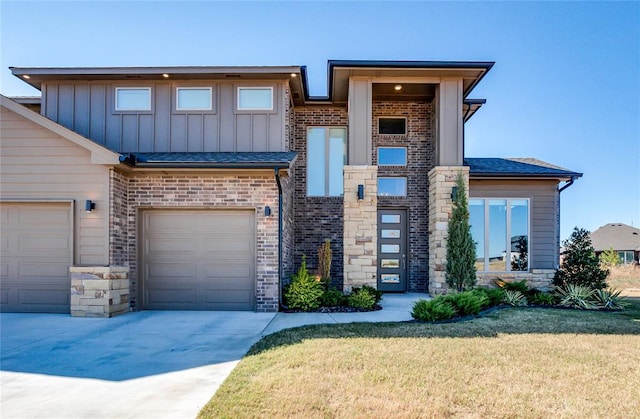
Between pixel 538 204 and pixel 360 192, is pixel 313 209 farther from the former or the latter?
pixel 538 204

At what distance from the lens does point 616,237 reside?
107ft

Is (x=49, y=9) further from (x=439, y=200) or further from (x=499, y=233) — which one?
(x=499, y=233)

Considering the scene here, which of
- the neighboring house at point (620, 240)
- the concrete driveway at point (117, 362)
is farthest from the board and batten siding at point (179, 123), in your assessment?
the neighboring house at point (620, 240)

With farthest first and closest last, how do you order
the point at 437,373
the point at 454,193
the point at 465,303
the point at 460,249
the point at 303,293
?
the point at 454,193 < the point at 460,249 < the point at 303,293 < the point at 465,303 < the point at 437,373

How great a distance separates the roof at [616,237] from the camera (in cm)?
3144

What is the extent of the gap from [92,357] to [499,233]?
974 centimetres

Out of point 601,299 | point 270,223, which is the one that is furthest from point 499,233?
point 270,223

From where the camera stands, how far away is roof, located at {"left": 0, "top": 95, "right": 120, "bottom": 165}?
304 inches

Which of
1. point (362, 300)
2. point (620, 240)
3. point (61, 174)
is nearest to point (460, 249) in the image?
point (362, 300)

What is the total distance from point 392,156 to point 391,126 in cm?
89

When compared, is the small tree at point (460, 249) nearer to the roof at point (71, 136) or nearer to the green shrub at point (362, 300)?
the green shrub at point (362, 300)

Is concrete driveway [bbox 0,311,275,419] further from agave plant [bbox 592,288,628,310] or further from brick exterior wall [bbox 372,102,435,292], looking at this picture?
agave plant [bbox 592,288,628,310]

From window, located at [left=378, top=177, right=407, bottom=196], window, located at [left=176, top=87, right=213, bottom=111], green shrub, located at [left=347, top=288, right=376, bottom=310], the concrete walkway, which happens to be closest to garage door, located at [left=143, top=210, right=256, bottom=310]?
the concrete walkway

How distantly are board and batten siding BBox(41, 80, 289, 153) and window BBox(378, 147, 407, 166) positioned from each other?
11.5 feet
